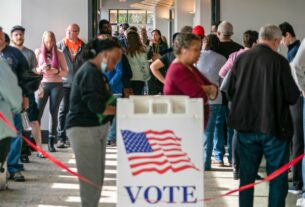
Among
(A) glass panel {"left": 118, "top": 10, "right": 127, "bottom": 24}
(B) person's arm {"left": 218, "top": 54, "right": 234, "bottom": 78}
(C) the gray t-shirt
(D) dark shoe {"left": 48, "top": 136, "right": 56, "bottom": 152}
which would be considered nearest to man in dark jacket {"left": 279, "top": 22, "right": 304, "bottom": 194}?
(B) person's arm {"left": 218, "top": 54, "right": 234, "bottom": 78}

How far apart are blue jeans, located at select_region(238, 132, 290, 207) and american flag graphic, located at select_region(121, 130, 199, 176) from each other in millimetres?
950

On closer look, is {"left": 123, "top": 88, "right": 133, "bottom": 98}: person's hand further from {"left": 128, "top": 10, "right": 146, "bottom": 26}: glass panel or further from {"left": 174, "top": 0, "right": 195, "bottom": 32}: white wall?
{"left": 128, "top": 10, "right": 146, "bottom": 26}: glass panel

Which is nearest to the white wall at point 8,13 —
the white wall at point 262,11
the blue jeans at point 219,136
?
the white wall at point 262,11

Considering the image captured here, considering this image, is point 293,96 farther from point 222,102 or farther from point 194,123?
point 222,102

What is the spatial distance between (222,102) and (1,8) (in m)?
4.12

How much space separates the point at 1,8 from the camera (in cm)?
938

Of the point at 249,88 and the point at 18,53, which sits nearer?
the point at 249,88

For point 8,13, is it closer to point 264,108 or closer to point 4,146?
point 4,146

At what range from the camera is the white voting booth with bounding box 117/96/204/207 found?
12.0 feet

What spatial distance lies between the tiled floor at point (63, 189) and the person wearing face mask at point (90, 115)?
1.23m

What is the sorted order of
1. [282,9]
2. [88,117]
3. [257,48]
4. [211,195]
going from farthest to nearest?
[282,9], [211,195], [257,48], [88,117]

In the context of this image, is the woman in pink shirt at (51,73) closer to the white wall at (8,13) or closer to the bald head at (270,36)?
the white wall at (8,13)

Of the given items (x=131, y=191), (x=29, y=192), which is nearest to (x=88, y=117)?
(x=131, y=191)

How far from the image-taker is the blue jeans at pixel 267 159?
445 centimetres
